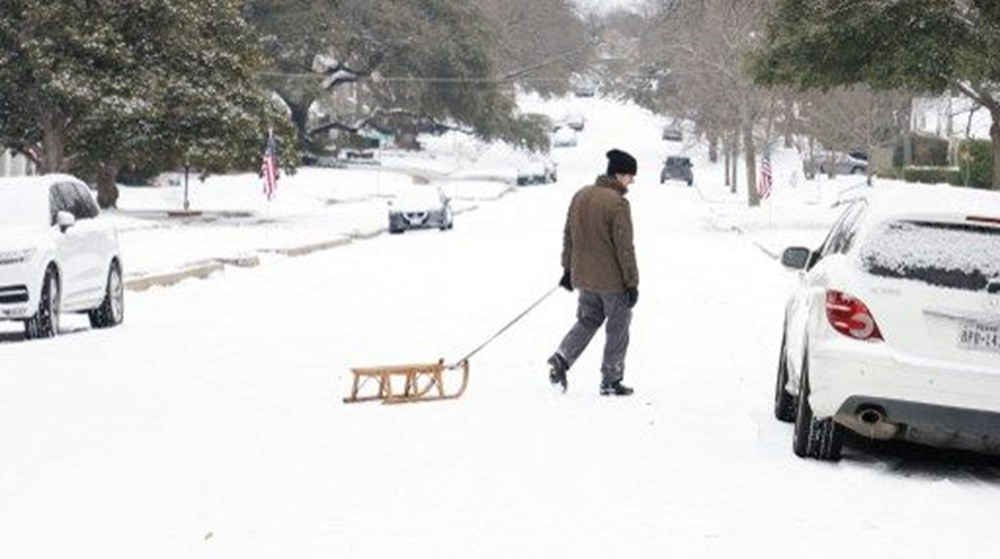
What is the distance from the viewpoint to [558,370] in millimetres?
12141

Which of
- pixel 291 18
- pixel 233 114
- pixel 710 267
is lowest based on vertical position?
pixel 710 267

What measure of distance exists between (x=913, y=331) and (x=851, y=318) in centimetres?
35

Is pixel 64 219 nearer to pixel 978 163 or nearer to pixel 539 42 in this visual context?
pixel 978 163

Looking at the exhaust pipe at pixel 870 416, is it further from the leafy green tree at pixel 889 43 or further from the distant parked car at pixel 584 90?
the distant parked car at pixel 584 90

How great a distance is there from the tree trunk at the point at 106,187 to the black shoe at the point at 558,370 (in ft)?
129

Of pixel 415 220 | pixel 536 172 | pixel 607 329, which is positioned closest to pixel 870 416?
pixel 607 329

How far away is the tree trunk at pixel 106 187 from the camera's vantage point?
49594 millimetres

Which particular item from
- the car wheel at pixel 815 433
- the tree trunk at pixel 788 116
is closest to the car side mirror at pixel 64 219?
the car wheel at pixel 815 433

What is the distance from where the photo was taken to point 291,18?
7931 cm

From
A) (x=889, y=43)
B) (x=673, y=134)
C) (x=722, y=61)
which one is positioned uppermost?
(x=722, y=61)

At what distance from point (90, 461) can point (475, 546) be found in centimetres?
304

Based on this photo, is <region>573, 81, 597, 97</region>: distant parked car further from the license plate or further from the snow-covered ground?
the license plate

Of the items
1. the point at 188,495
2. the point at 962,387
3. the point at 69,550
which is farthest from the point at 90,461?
the point at 962,387

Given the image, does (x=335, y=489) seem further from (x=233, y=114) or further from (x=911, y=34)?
(x=233, y=114)
